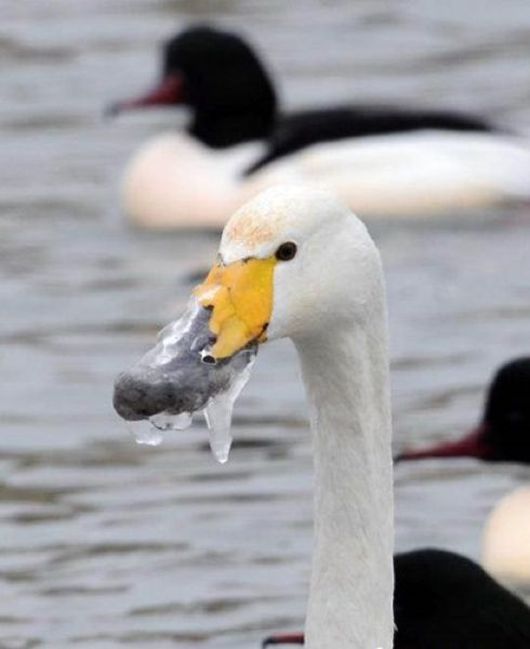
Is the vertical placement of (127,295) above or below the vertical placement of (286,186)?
below

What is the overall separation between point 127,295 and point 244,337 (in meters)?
8.35

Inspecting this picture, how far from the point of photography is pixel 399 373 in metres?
12.7

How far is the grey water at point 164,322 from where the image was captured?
1018 centimetres

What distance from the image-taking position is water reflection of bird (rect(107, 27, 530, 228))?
53.0ft

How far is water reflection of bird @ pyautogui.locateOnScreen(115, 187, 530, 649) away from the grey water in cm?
339

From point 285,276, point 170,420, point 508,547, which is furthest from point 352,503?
point 508,547

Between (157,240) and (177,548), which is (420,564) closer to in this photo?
(177,548)

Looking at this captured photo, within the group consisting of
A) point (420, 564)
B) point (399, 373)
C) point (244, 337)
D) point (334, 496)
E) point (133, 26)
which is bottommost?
point (133, 26)

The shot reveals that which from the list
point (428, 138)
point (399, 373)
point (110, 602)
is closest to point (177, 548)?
point (110, 602)

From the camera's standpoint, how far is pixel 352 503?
6109mm

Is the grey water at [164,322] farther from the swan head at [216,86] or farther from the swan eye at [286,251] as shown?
the swan eye at [286,251]

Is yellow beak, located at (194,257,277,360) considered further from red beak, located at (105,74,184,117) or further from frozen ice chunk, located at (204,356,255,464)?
red beak, located at (105,74,184,117)

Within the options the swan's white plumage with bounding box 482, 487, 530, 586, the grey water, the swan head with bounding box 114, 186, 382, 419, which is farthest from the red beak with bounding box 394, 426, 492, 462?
the swan head with bounding box 114, 186, 382, 419

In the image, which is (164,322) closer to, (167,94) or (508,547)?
(167,94)
